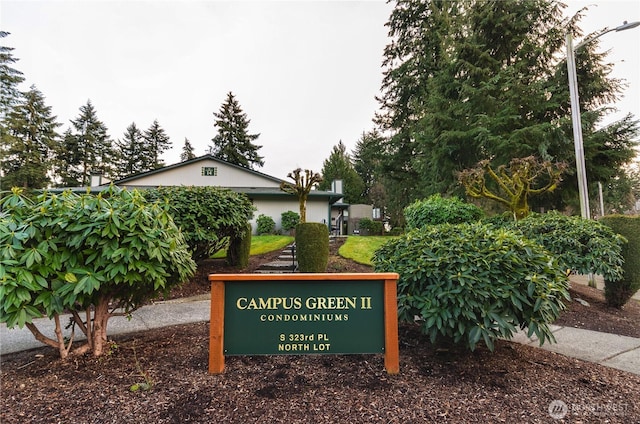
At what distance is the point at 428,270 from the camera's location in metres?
2.47

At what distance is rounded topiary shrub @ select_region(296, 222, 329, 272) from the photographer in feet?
21.4

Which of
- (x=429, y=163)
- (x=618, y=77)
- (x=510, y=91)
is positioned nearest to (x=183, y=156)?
(x=429, y=163)

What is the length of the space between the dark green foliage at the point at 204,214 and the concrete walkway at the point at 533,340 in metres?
1.47

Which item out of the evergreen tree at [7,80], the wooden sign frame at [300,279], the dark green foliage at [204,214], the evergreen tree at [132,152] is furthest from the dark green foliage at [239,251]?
the evergreen tree at [132,152]

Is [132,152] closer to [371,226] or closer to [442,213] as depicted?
[371,226]

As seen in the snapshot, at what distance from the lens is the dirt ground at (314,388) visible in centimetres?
182

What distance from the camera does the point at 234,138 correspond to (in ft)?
114

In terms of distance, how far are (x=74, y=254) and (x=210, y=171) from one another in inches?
578

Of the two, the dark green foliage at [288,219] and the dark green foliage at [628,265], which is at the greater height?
the dark green foliage at [288,219]

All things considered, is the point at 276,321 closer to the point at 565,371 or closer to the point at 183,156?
the point at 565,371

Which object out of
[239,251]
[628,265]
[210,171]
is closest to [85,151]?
[210,171]

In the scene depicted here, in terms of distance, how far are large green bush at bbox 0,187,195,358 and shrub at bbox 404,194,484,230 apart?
6334 mm

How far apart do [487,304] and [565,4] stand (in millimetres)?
16924

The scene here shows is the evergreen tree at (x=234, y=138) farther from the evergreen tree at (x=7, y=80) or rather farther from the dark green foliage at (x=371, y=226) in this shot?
the dark green foliage at (x=371, y=226)
